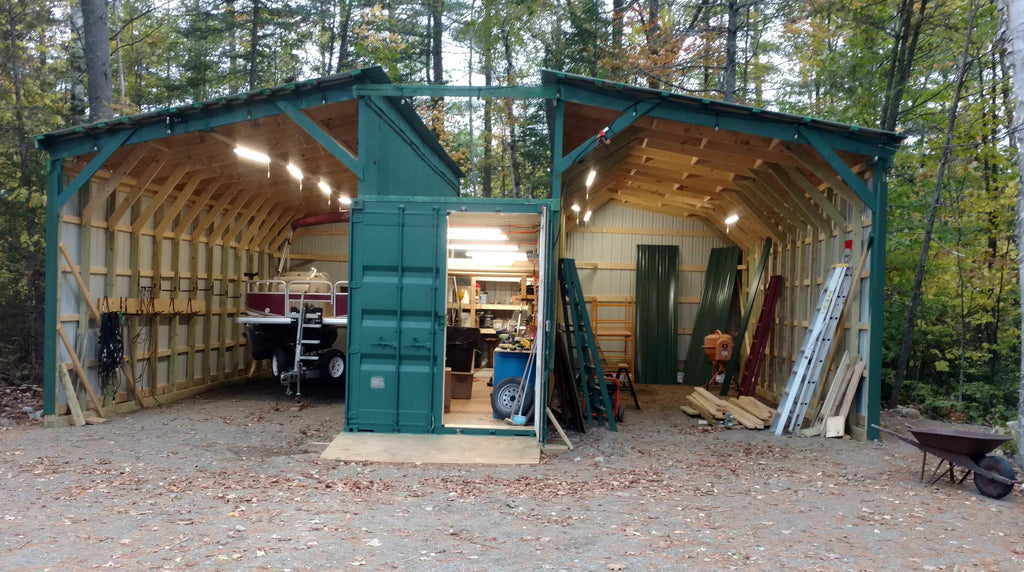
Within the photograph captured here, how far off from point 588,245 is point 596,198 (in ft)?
5.14

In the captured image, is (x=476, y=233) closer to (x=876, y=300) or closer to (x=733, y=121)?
(x=733, y=121)

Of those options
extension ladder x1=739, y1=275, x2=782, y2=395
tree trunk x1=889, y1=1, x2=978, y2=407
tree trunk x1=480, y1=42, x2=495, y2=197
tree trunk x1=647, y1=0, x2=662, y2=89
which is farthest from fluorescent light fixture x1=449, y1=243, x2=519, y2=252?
tree trunk x1=480, y1=42, x2=495, y2=197

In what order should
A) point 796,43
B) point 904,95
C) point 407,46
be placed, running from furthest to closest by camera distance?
point 407,46 → point 796,43 → point 904,95

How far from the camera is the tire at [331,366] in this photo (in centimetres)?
1238

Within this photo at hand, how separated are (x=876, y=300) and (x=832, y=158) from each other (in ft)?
6.04

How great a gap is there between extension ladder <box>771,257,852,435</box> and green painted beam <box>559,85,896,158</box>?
150 centimetres

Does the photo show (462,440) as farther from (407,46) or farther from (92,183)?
(407,46)

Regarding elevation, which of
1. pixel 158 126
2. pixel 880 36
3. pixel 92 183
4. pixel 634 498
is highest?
pixel 880 36

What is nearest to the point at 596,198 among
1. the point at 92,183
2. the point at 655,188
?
the point at 655,188

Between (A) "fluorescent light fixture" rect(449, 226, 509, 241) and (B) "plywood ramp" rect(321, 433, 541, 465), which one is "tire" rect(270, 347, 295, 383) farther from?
(B) "plywood ramp" rect(321, 433, 541, 465)

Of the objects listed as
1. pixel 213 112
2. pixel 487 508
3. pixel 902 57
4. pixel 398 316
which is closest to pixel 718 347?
pixel 902 57

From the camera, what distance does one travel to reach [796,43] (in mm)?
20922

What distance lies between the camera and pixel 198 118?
9.13 metres

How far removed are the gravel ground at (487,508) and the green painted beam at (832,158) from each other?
10.4 ft
